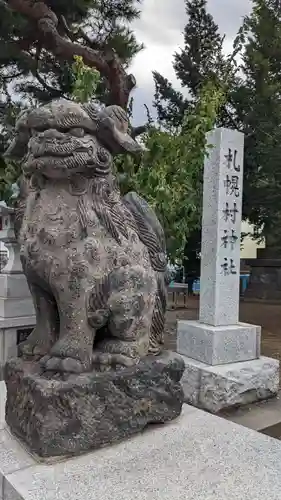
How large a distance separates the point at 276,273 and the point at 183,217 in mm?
6067

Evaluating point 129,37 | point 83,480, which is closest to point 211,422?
→ point 83,480

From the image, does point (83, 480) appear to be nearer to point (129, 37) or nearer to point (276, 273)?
point (129, 37)

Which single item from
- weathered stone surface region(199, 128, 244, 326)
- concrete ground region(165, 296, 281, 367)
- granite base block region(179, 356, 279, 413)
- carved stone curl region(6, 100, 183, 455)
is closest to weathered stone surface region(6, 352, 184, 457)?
carved stone curl region(6, 100, 183, 455)

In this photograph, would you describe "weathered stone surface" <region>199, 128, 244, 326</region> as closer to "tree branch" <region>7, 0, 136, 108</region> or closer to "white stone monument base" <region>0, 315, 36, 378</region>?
"white stone monument base" <region>0, 315, 36, 378</region>

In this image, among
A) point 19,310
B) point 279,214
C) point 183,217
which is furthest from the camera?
point 279,214

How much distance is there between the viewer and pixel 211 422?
141 cm

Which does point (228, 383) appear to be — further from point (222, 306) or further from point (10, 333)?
point (10, 333)

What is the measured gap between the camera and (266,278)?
335 inches

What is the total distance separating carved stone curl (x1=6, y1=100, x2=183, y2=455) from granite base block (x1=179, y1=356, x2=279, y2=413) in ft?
3.86

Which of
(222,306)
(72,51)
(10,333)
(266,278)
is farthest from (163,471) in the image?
(266,278)

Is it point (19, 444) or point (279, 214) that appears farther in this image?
point (279, 214)

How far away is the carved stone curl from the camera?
1.15m

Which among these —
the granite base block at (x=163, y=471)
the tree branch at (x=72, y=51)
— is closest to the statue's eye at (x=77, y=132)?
the granite base block at (x=163, y=471)

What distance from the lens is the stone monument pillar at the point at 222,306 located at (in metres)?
2.48
